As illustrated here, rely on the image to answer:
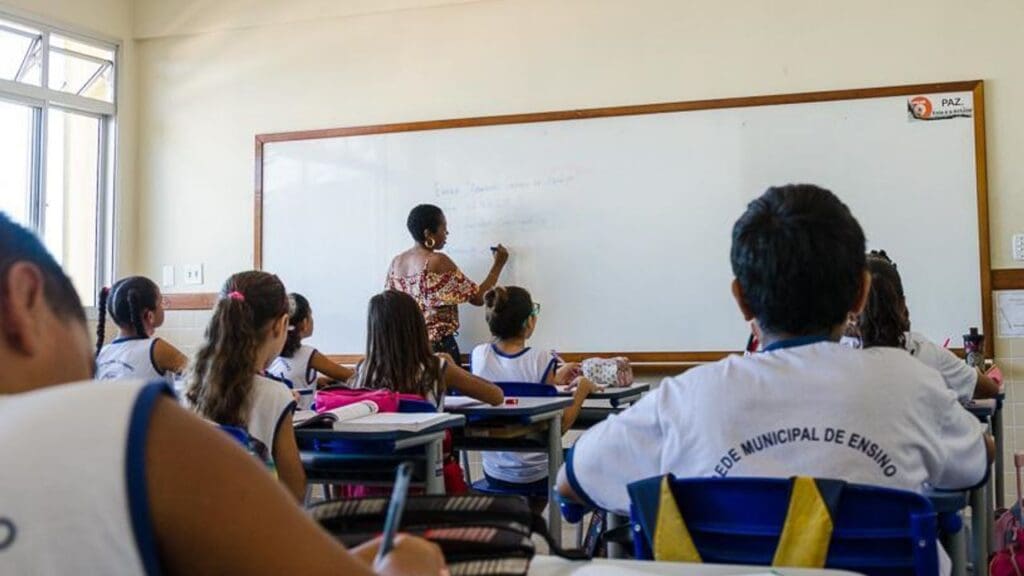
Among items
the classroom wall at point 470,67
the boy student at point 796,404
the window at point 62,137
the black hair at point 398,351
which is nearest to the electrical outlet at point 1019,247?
the classroom wall at point 470,67

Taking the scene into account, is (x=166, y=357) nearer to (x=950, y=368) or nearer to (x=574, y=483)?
(x=574, y=483)

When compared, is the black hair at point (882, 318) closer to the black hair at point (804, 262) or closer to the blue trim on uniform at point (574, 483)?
the black hair at point (804, 262)

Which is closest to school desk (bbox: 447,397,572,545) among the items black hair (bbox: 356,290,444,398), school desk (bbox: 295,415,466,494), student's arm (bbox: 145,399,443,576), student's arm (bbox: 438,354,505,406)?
student's arm (bbox: 438,354,505,406)

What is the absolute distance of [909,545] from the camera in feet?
4.08

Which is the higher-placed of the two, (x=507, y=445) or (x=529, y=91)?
(x=529, y=91)

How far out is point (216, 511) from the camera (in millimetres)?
583

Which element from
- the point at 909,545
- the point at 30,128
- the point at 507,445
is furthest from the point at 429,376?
the point at 30,128

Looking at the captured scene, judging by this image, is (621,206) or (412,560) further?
(621,206)

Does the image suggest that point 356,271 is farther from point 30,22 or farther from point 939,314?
point 939,314

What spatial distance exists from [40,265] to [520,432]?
8.72 ft

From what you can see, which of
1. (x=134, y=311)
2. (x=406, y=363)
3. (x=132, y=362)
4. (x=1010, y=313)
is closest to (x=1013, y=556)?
(x=406, y=363)

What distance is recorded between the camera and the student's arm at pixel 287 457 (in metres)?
2.39

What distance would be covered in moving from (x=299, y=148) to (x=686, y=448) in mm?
4882

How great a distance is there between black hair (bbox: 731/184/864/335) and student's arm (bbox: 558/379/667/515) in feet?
0.74
